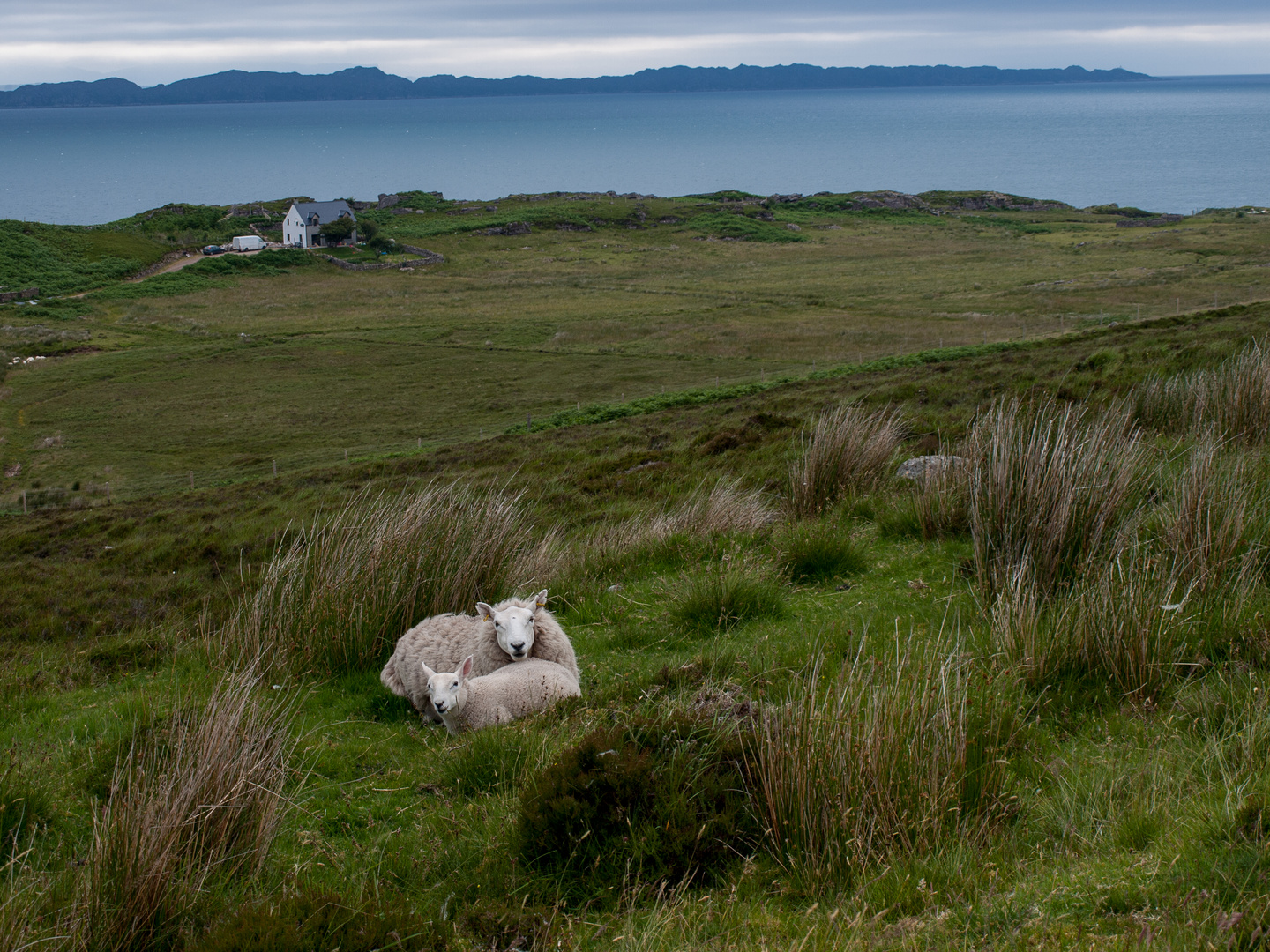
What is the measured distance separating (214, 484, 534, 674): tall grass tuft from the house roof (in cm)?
9478

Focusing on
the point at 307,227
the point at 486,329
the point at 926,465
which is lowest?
the point at 486,329

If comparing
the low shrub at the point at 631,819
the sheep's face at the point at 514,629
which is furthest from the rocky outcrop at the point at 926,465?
the low shrub at the point at 631,819

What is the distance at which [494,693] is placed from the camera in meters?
6.80

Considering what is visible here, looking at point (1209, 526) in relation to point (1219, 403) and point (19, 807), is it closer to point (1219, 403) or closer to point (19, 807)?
point (1219, 403)

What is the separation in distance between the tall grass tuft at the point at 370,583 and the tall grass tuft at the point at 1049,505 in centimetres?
456

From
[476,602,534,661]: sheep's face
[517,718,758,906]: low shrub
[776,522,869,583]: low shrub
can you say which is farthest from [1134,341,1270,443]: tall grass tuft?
[517,718,758,906]: low shrub

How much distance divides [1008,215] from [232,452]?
4179 inches

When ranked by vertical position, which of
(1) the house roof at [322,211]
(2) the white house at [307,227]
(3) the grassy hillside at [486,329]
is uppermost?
(1) the house roof at [322,211]

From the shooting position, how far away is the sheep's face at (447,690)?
634 cm

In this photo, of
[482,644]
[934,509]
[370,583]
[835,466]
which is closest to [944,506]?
[934,509]

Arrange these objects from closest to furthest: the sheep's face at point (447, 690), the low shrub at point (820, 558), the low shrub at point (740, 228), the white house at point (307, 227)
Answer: the sheep's face at point (447, 690), the low shrub at point (820, 558), the white house at point (307, 227), the low shrub at point (740, 228)

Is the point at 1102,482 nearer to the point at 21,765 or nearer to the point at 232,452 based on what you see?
the point at 21,765

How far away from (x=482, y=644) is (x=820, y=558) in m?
3.29

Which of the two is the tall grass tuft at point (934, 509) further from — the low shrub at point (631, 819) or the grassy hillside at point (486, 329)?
the grassy hillside at point (486, 329)
